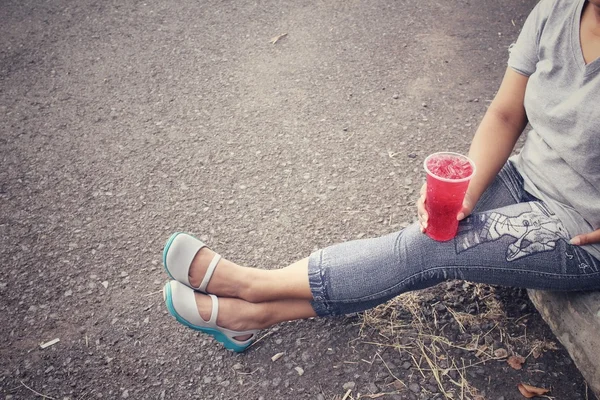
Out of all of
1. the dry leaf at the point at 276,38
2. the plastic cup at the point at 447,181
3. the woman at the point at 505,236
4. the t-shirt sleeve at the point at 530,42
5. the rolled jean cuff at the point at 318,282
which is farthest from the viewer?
the dry leaf at the point at 276,38

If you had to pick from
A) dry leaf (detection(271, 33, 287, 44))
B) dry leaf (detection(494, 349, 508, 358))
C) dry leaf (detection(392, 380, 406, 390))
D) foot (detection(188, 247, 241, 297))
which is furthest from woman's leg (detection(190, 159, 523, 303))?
dry leaf (detection(271, 33, 287, 44))

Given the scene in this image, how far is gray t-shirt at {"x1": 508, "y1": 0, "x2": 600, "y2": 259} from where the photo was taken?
156cm

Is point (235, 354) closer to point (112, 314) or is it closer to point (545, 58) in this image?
point (112, 314)

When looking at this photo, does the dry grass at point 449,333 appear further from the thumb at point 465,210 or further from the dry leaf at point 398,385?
the thumb at point 465,210

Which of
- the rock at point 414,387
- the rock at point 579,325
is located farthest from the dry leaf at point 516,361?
the rock at point 414,387

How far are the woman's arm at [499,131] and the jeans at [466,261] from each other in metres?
0.15

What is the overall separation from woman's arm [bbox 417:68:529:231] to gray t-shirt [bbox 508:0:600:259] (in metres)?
0.08

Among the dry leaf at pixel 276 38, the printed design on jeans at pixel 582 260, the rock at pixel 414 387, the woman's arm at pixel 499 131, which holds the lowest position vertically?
the rock at pixel 414 387

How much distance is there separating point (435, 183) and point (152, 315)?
1.47 metres

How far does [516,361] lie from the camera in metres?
1.95

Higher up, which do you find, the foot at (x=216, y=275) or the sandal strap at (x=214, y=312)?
the foot at (x=216, y=275)

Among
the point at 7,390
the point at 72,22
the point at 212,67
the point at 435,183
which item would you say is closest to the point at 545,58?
the point at 435,183

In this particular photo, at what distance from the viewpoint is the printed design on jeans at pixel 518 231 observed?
5.38 ft

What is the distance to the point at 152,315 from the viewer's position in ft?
7.27
